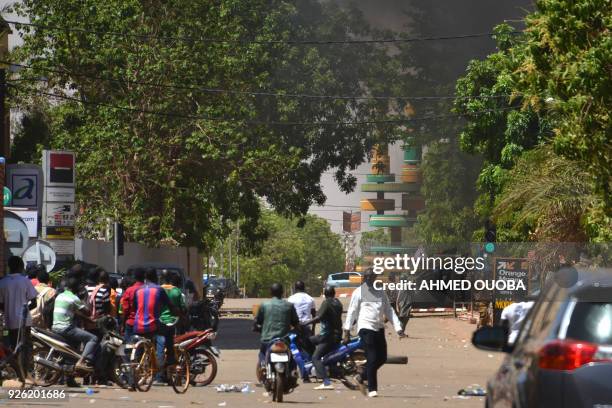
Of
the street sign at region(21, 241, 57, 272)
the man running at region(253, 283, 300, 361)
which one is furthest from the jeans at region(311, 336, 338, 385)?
the street sign at region(21, 241, 57, 272)

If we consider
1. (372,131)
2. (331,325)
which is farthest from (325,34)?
(331,325)

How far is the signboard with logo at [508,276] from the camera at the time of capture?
36.6 m

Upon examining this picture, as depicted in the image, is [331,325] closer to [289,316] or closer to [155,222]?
[289,316]

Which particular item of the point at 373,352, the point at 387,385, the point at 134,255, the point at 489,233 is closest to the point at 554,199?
the point at 489,233

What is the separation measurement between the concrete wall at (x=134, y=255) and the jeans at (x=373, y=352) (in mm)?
20190

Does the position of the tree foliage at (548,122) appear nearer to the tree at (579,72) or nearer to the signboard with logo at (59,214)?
the tree at (579,72)

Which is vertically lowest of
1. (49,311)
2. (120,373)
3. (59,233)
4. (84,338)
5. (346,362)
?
(120,373)

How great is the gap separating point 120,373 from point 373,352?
3.70 metres

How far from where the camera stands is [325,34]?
61.0m

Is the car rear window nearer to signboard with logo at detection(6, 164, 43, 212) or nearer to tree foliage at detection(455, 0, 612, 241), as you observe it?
tree foliage at detection(455, 0, 612, 241)

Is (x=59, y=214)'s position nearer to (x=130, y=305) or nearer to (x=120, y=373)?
(x=120, y=373)

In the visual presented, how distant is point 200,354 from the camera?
21.1 meters

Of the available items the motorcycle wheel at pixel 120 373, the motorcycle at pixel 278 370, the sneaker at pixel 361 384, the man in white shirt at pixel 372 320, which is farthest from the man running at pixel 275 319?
the motorcycle wheel at pixel 120 373

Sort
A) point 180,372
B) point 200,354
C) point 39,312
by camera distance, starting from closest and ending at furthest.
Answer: point 180,372
point 39,312
point 200,354
